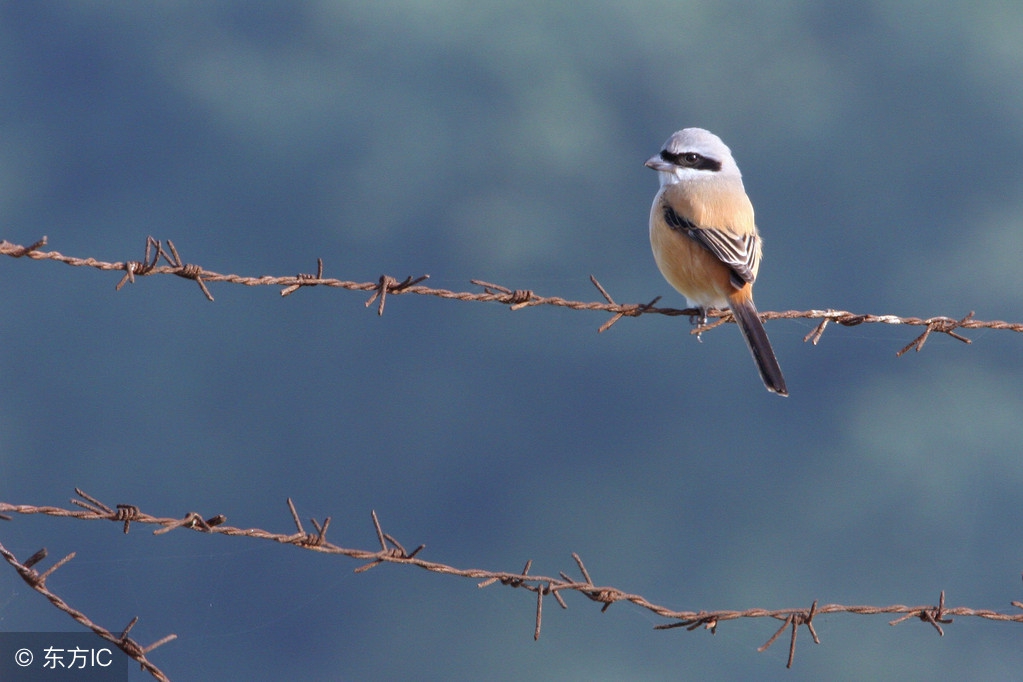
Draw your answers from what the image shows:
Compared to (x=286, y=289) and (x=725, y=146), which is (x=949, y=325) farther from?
(x=286, y=289)

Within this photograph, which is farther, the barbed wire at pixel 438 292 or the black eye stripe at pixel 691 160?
the black eye stripe at pixel 691 160

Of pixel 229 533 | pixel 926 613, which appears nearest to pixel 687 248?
pixel 926 613

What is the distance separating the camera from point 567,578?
106 inches

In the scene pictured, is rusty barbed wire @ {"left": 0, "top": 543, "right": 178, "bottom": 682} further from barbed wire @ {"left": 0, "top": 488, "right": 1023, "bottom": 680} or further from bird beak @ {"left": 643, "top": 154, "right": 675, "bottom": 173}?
bird beak @ {"left": 643, "top": 154, "right": 675, "bottom": 173}

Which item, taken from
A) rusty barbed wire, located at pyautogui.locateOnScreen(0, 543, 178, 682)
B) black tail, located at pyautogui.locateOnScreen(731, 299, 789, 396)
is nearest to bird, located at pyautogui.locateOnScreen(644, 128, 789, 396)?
black tail, located at pyautogui.locateOnScreen(731, 299, 789, 396)

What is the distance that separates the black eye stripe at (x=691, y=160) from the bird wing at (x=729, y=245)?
455 millimetres

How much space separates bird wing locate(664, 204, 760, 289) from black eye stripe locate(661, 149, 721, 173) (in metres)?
0.45

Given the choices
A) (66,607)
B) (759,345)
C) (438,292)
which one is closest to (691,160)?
(759,345)

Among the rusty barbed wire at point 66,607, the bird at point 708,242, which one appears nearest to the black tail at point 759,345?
the bird at point 708,242

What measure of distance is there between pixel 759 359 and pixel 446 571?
5.47ft

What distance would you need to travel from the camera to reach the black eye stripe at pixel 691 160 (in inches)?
183

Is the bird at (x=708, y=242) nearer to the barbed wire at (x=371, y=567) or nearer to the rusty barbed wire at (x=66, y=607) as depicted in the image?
the barbed wire at (x=371, y=567)

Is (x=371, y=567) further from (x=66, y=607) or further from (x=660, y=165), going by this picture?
(x=660, y=165)

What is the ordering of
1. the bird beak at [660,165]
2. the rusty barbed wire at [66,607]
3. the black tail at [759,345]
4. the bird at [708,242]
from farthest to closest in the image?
the bird beak at [660,165], the bird at [708,242], the black tail at [759,345], the rusty barbed wire at [66,607]
